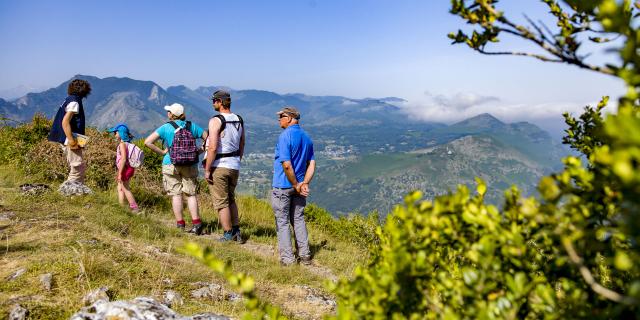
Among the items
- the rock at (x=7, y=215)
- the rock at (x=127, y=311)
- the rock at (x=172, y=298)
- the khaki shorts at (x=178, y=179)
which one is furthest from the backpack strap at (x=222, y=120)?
the rock at (x=127, y=311)

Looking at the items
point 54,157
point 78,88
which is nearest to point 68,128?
point 78,88

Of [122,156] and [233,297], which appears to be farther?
[122,156]

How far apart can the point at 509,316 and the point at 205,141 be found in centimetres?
699

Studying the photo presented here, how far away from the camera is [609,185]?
1.79m

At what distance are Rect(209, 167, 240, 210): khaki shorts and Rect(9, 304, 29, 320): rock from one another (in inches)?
164

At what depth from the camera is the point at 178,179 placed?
8.28 meters

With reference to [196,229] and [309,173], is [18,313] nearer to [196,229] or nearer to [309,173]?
[309,173]

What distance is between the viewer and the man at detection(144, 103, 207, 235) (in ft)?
25.9

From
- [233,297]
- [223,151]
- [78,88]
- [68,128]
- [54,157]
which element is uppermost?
[78,88]

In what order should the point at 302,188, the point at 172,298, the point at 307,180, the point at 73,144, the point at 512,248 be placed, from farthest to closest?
the point at 73,144 → the point at 307,180 → the point at 302,188 → the point at 172,298 → the point at 512,248

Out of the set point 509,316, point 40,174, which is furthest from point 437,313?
point 40,174

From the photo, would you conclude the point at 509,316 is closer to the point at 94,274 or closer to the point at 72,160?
the point at 94,274

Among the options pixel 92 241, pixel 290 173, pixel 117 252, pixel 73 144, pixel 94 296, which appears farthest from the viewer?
pixel 73 144

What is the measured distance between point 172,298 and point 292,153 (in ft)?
10.3
